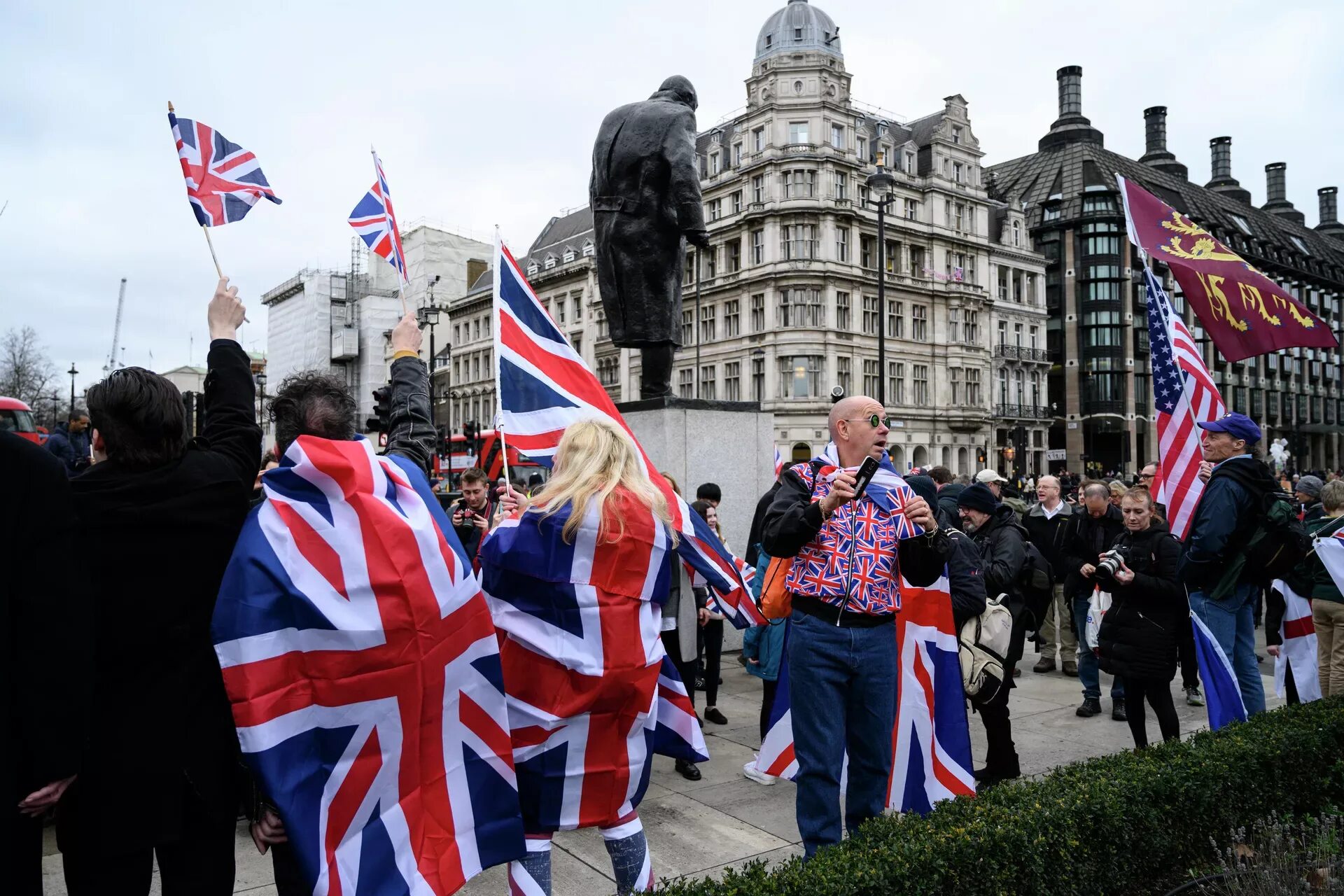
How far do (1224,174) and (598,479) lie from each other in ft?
368

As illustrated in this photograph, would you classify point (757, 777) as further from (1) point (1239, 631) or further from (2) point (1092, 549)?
(2) point (1092, 549)

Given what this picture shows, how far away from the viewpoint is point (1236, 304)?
7.86m

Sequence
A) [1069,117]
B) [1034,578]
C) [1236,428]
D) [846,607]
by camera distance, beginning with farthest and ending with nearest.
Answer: [1069,117], [1034,578], [1236,428], [846,607]

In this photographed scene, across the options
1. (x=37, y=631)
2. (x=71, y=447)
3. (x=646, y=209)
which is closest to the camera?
(x=37, y=631)

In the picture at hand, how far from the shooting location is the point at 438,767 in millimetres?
2895

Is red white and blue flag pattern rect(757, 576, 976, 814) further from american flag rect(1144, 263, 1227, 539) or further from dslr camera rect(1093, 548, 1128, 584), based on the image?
american flag rect(1144, 263, 1227, 539)

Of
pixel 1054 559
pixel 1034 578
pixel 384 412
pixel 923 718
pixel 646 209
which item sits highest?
pixel 646 209

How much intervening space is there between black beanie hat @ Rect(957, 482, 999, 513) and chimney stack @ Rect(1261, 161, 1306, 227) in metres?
A: 118

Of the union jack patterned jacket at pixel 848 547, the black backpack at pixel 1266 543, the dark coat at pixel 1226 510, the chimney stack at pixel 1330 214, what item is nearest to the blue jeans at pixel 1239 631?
the black backpack at pixel 1266 543

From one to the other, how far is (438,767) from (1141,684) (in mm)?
Result: 4489

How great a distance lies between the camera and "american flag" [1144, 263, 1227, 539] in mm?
6816

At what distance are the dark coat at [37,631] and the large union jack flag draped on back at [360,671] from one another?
35cm

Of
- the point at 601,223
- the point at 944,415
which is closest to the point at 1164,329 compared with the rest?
the point at 601,223

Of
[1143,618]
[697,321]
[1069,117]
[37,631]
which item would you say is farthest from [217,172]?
[1069,117]
